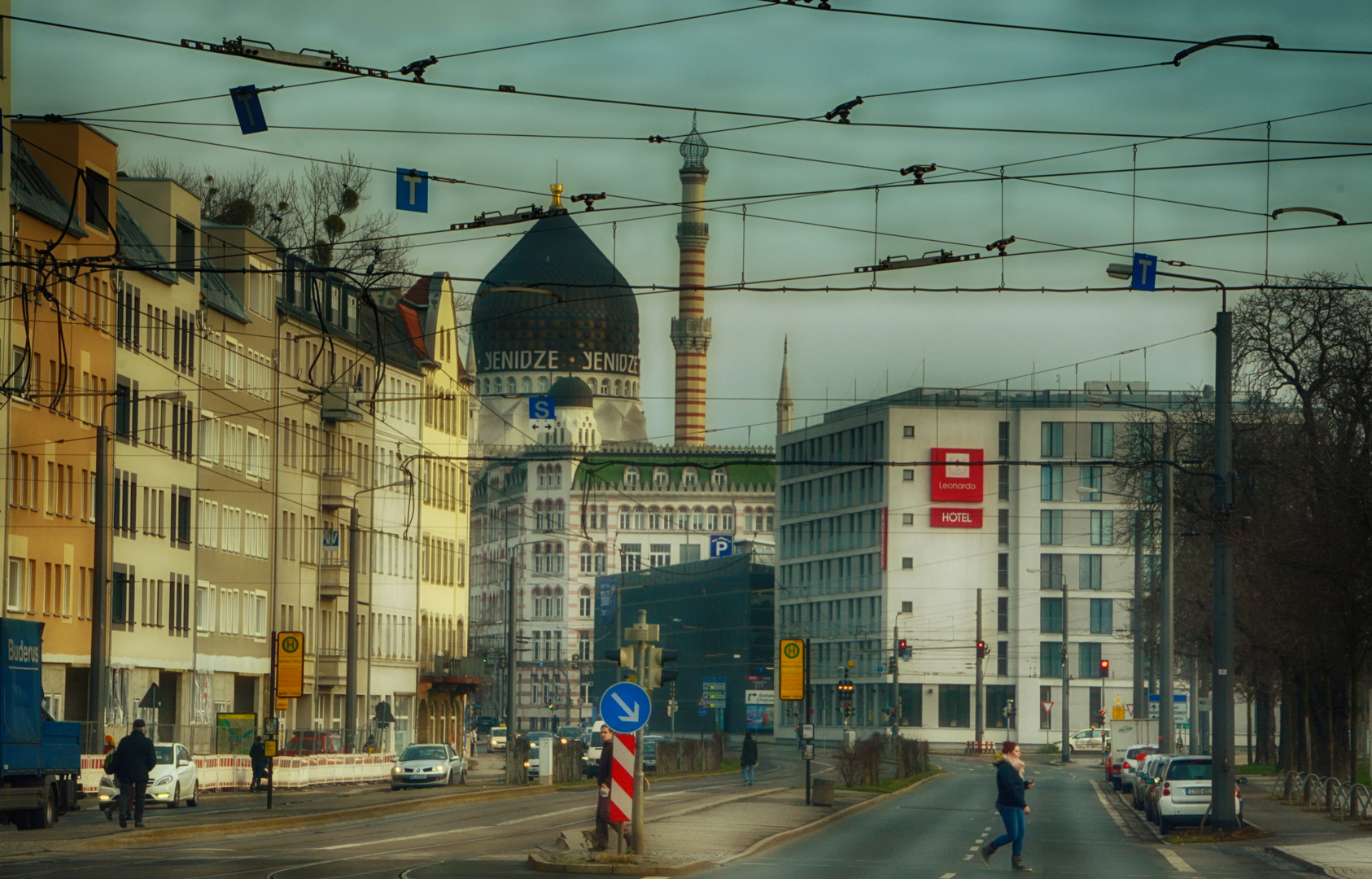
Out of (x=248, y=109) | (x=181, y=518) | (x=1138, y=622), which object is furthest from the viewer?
(x=1138, y=622)

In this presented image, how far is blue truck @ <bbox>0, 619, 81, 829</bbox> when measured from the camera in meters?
33.7

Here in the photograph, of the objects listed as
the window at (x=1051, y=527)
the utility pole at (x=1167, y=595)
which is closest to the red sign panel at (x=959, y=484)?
the window at (x=1051, y=527)

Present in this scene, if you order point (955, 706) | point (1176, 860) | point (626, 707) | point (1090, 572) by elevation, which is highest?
point (1090, 572)

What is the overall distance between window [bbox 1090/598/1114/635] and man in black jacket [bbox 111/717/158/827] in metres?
109

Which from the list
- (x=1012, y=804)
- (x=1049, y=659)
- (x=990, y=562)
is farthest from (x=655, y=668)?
(x=990, y=562)

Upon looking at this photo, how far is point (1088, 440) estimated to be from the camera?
5428 inches

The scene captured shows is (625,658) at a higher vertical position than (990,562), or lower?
lower

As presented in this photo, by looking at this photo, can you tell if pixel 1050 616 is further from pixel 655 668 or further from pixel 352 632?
pixel 655 668

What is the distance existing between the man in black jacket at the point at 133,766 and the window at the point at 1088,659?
10646 centimetres

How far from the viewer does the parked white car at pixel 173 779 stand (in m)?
45.1

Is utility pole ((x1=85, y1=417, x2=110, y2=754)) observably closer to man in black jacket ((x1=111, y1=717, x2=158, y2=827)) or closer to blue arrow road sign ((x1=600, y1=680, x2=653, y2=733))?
man in black jacket ((x1=111, y1=717, x2=158, y2=827))

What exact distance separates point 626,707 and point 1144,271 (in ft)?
33.1

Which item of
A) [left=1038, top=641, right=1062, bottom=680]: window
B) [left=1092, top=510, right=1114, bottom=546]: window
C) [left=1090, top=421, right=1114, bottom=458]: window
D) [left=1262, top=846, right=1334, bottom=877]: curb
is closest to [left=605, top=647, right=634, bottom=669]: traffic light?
[left=1262, top=846, right=1334, bottom=877]: curb

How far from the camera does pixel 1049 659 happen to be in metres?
136
